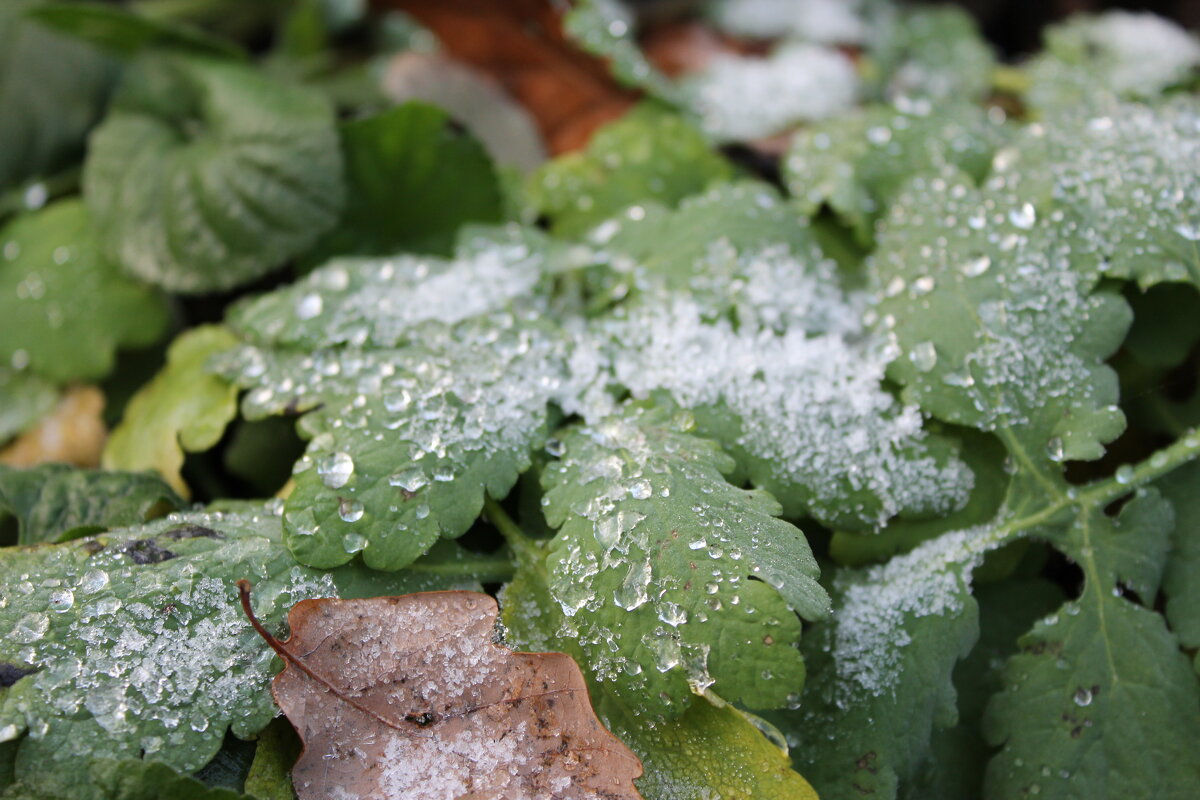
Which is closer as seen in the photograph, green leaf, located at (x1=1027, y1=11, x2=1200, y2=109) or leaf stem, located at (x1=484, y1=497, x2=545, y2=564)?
leaf stem, located at (x1=484, y1=497, x2=545, y2=564)

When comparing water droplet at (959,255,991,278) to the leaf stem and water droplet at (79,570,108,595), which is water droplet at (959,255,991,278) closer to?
the leaf stem

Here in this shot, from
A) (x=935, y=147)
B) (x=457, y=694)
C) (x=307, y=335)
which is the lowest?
(x=457, y=694)

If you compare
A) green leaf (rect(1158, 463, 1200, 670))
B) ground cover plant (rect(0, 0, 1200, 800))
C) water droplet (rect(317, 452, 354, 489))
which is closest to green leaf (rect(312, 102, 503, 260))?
ground cover plant (rect(0, 0, 1200, 800))

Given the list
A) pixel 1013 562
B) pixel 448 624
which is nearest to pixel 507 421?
pixel 448 624

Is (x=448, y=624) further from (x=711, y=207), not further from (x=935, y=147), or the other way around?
(x=935, y=147)

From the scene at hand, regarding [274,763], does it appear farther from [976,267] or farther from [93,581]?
[976,267]

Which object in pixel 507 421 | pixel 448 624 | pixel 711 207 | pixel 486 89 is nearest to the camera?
pixel 448 624

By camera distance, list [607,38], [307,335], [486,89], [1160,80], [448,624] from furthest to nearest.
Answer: [486,89]
[607,38]
[1160,80]
[307,335]
[448,624]

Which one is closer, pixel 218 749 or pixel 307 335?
pixel 218 749

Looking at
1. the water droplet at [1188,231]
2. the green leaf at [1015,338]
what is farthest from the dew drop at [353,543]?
the water droplet at [1188,231]
